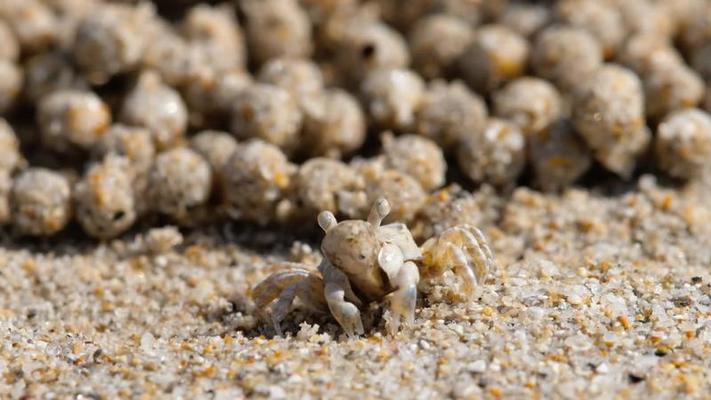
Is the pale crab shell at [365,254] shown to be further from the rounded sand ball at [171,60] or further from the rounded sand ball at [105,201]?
the rounded sand ball at [171,60]

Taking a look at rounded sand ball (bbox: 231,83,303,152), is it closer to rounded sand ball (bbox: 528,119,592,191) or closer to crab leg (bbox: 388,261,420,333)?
rounded sand ball (bbox: 528,119,592,191)

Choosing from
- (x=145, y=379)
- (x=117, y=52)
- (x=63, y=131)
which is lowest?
(x=145, y=379)

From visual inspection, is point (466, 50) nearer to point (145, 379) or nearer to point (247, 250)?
point (247, 250)

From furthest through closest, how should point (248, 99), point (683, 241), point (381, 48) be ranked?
point (381, 48) → point (248, 99) → point (683, 241)

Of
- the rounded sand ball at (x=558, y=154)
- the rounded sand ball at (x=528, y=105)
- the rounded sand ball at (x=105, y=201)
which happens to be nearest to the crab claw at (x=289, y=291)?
the rounded sand ball at (x=105, y=201)

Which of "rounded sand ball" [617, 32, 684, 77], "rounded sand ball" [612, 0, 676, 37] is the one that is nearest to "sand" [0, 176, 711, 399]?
"rounded sand ball" [617, 32, 684, 77]

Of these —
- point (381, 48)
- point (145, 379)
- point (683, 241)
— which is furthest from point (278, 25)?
point (145, 379)

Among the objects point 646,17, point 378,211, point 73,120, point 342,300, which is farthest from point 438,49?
point 342,300
